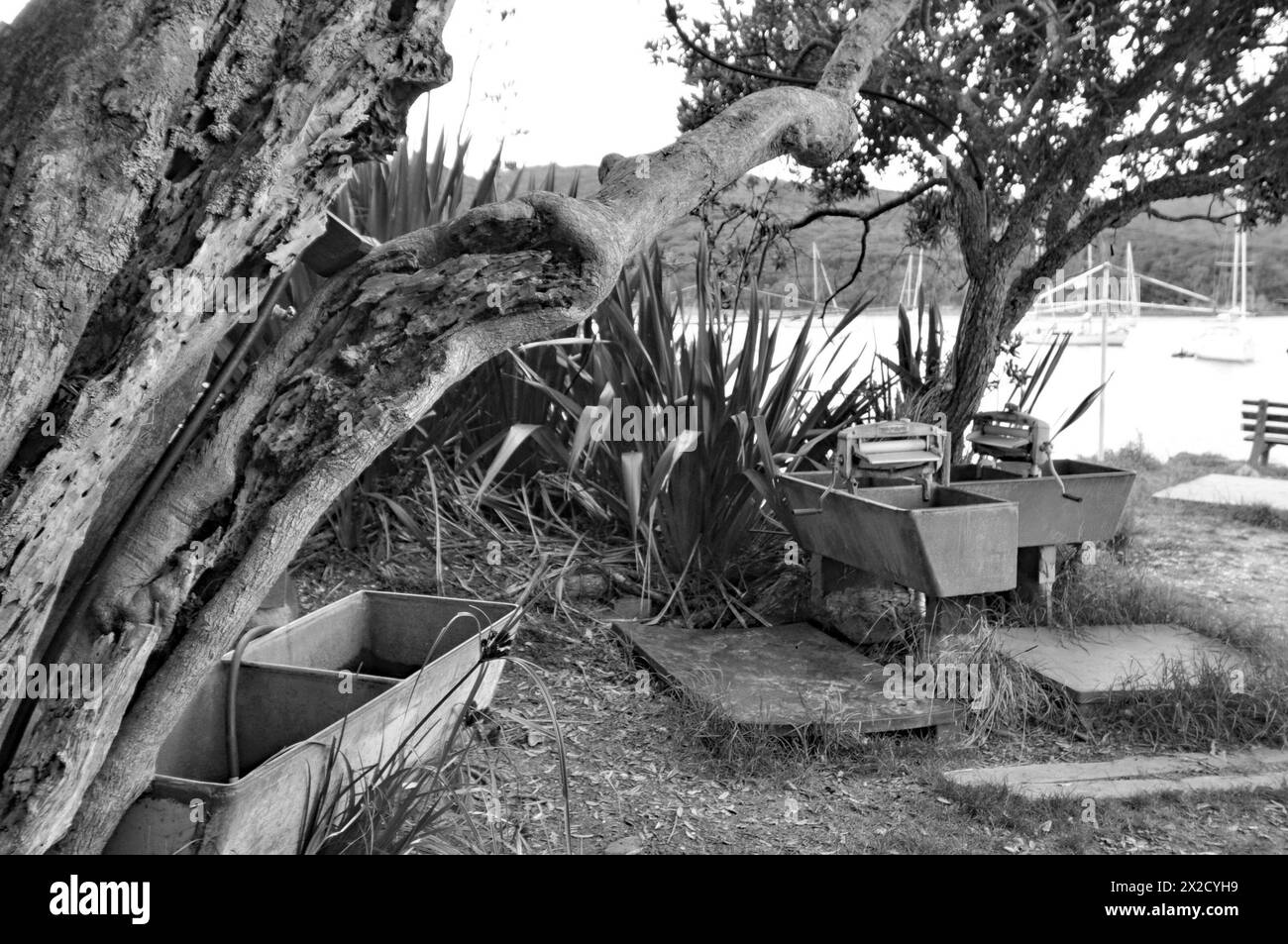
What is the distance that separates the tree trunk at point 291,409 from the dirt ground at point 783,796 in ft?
3.01

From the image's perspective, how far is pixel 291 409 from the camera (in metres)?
A: 1.56

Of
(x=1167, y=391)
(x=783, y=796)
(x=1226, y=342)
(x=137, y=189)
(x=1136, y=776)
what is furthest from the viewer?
(x=1226, y=342)

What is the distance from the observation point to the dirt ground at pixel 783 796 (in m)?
2.29

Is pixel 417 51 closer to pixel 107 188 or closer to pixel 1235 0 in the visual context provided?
pixel 107 188

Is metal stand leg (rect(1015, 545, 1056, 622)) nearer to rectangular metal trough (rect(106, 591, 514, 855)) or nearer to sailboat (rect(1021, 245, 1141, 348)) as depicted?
rectangular metal trough (rect(106, 591, 514, 855))

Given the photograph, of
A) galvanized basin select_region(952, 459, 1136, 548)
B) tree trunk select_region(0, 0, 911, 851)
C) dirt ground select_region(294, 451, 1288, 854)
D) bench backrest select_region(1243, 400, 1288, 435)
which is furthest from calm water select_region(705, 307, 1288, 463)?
tree trunk select_region(0, 0, 911, 851)

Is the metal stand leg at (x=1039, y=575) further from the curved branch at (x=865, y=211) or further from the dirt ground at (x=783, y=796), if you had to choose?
the curved branch at (x=865, y=211)

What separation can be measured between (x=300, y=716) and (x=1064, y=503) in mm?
2393

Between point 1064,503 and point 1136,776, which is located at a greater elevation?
point 1064,503

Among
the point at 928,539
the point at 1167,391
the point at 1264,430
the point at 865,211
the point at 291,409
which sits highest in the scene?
the point at 865,211

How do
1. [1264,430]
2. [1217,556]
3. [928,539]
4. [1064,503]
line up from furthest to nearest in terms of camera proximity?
[1264,430] → [1217,556] → [1064,503] → [928,539]

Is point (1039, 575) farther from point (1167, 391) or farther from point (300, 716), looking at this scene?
point (1167, 391)

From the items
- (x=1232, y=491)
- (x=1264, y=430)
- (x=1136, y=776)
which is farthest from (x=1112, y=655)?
(x=1264, y=430)
